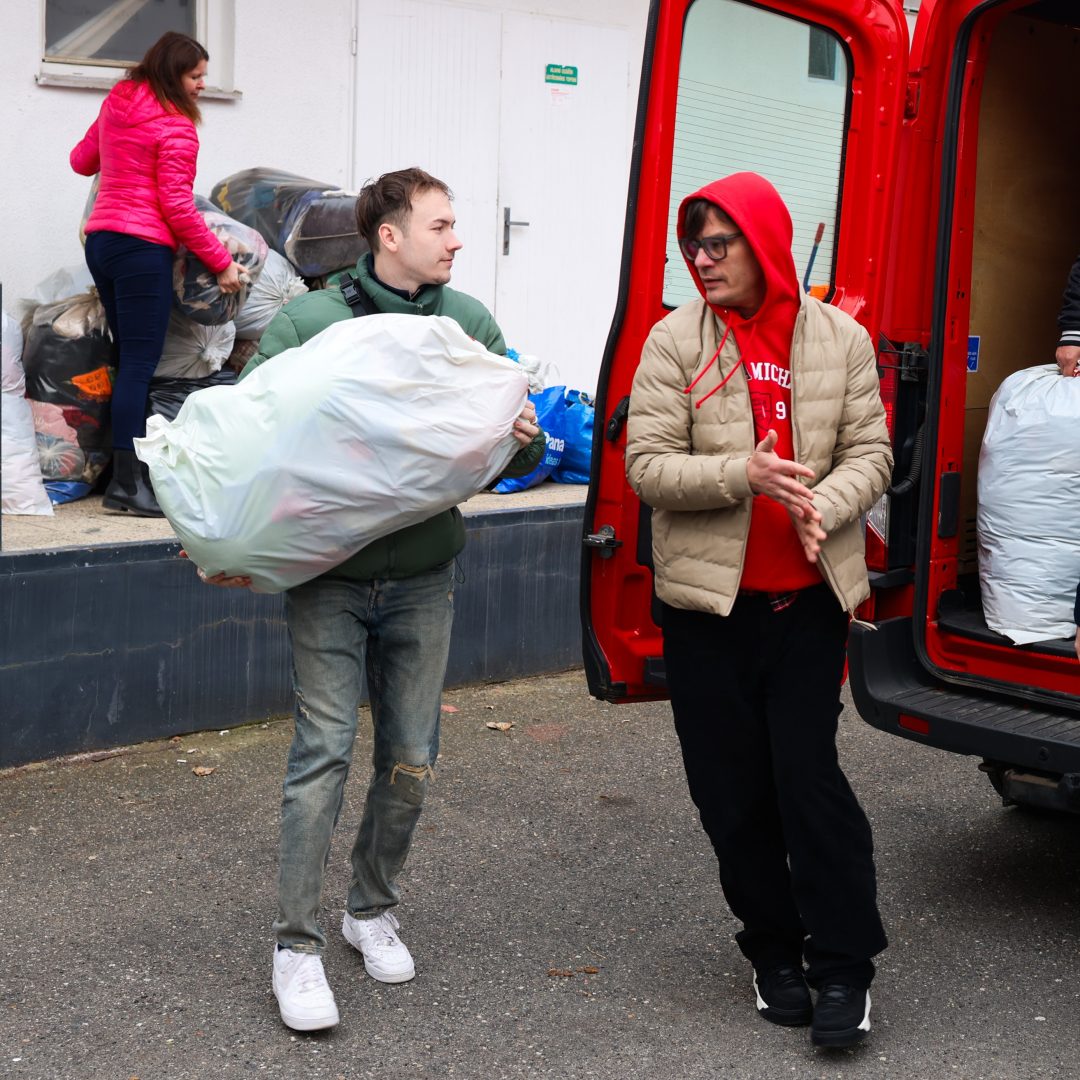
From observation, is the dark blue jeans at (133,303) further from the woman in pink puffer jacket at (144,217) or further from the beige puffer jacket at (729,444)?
the beige puffer jacket at (729,444)

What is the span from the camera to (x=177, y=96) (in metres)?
5.71

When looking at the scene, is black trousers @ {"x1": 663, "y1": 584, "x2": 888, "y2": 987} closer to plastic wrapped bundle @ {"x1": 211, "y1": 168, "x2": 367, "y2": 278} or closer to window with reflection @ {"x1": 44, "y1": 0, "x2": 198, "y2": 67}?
plastic wrapped bundle @ {"x1": 211, "y1": 168, "x2": 367, "y2": 278}

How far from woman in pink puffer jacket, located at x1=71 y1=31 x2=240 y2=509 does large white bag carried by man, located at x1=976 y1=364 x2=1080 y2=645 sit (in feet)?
9.91

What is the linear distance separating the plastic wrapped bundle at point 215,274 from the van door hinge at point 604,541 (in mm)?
2491

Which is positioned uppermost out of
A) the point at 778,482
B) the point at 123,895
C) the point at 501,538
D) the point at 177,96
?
the point at 177,96

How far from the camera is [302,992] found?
335 centimetres

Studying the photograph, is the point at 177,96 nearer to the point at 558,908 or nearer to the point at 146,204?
the point at 146,204

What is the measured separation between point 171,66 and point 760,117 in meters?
2.49

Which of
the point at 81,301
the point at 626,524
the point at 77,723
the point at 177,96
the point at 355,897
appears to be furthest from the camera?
the point at 81,301

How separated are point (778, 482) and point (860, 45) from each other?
168 cm

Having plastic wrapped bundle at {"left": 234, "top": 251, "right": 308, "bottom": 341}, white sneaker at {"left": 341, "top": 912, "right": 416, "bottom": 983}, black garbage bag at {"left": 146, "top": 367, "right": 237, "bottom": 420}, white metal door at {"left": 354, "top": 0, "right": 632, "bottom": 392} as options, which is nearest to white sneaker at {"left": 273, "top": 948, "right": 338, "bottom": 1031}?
white sneaker at {"left": 341, "top": 912, "right": 416, "bottom": 983}

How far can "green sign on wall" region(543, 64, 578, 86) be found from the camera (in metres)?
7.91

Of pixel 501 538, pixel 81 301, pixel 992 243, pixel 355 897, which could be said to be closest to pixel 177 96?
pixel 81 301

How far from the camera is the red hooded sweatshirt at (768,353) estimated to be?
319 cm
